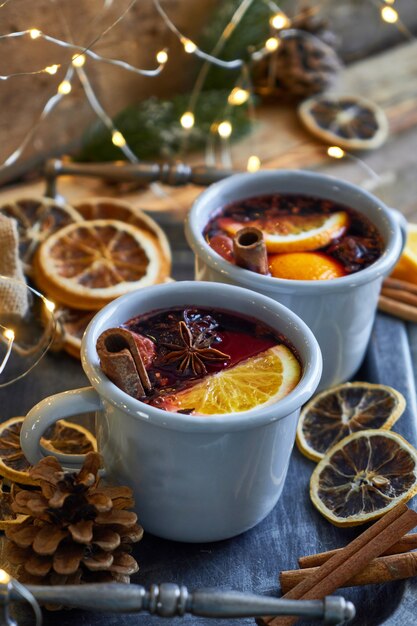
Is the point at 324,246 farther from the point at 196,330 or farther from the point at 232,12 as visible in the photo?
the point at 232,12

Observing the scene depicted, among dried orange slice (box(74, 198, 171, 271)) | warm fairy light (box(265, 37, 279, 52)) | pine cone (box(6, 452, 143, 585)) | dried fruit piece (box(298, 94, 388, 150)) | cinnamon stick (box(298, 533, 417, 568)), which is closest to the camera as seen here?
pine cone (box(6, 452, 143, 585))

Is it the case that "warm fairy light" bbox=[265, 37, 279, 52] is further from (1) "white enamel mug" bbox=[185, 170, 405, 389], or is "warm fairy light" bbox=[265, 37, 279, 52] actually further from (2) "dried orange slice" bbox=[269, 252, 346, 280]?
(2) "dried orange slice" bbox=[269, 252, 346, 280]

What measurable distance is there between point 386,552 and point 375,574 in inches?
1.7

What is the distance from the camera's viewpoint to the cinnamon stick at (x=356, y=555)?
111 centimetres

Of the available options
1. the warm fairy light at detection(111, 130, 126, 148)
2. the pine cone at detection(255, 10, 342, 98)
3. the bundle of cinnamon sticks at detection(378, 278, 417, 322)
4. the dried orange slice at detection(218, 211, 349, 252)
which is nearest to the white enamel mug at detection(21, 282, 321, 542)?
the dried orange slice at detection(218, 211, 349, 252)

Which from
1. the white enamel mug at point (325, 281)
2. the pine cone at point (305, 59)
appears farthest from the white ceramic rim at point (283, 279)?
the pine cone at point (305, 59)

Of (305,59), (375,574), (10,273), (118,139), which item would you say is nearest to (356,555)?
(375,574)

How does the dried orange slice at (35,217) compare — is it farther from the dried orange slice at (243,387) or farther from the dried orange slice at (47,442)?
the dried orange slice at (243,387)

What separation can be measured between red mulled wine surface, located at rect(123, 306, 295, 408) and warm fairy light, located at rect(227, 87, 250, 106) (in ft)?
3.19

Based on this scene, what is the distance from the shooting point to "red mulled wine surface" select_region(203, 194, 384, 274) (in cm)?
142

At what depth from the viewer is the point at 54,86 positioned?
1.97 metres

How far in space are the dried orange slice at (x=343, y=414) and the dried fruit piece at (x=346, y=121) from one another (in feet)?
3.04

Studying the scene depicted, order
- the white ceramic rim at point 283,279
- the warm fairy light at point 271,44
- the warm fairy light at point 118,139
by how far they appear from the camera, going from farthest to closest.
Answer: the warm fairy light at point 271,44
the warm fairy light at point 118,139
the white ceramic rim at point 283,279

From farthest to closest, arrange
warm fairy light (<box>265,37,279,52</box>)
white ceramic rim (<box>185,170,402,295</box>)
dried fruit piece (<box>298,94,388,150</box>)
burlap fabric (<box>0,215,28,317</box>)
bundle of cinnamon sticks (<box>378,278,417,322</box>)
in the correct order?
dried fruit piece (<box>298,94,388,150</box>) < warm fairy light (<box>265,37,279,52</box>) < bundle of cinnamon sticks (<box>378,278,417,322</box>) < burlap fabric (<box>0,215,28,317</box>) < white ceramic rim (<box>185,170,402,295</box>)
